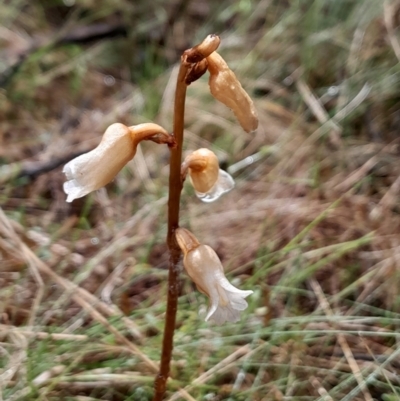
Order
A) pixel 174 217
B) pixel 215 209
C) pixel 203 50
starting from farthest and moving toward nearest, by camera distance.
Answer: pixel 215 209 → pixel 174 217 → pixel 203 50

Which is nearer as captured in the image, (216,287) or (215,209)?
(216,287)

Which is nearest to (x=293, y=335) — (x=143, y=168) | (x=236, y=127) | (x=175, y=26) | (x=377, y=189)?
(x=377, y=189)

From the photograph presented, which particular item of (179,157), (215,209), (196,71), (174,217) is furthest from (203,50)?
(215,209)

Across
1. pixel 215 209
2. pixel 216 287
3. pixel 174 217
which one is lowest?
pixel 216 287

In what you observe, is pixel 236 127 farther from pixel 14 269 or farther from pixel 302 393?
pixel 302 393

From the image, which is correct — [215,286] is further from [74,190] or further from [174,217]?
[74,190]

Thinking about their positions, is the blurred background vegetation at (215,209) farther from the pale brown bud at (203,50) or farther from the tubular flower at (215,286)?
the pale brown bud at (203,50)

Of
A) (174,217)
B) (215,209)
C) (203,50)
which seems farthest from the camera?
(215,209)
